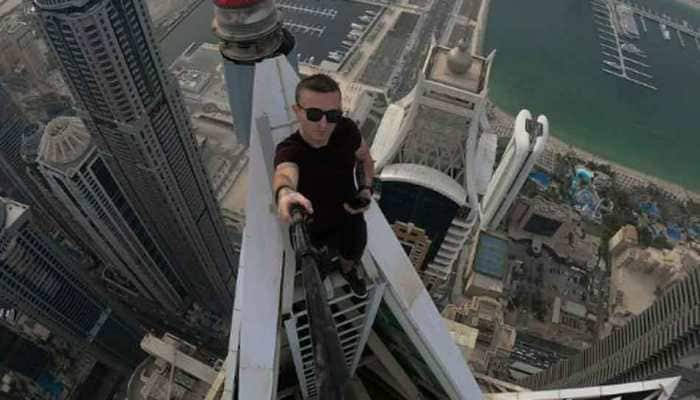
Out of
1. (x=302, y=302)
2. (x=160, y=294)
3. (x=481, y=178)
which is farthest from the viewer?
(x=160, y=294)

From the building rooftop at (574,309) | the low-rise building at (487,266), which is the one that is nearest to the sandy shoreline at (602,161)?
the low-rise building at (487,266)

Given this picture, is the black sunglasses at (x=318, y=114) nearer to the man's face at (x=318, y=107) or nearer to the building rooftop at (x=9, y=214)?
the man's face at (x=318, y=107)

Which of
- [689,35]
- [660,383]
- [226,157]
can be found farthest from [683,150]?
[660,383]

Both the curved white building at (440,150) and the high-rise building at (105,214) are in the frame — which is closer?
the high-rise building at (105,214)

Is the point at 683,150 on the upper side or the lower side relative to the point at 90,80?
upper

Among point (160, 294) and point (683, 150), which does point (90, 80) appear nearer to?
point (160, 294)
